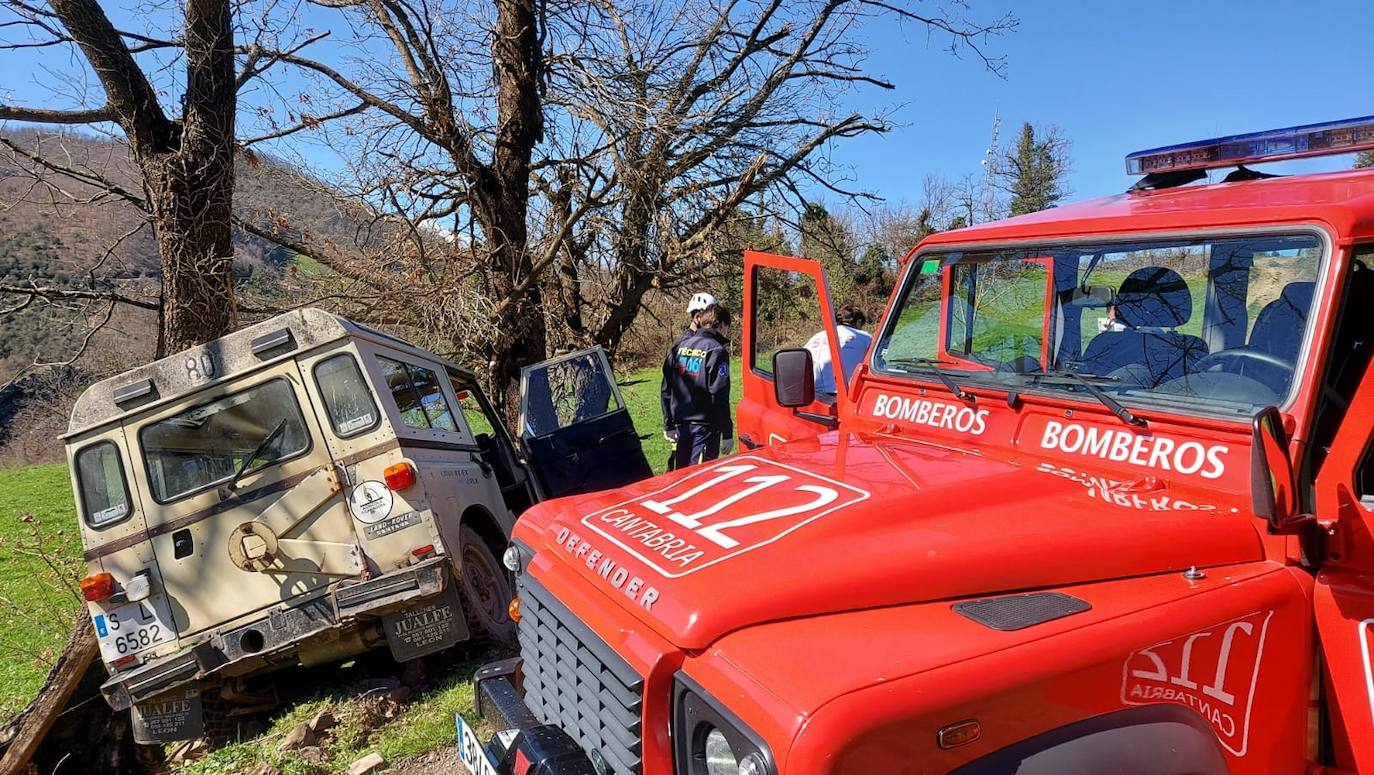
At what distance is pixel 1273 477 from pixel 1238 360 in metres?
0.47

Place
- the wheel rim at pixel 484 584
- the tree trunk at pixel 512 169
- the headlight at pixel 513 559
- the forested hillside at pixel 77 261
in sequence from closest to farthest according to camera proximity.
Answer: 1. the headlight at pixel 513 559
2. the wheel rim at pixel 484 584
3. the forested hillside at pixel 77 261
4. the tree trunk at pixel 512 169

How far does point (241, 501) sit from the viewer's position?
5.09m

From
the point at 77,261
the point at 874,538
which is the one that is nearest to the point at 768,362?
the point at 874,538

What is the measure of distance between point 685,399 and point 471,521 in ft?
6.29

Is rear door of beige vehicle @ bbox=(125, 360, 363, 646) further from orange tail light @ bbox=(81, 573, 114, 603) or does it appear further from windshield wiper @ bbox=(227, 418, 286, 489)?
orange tail light @ bbox=(81, 573, 114, 603)

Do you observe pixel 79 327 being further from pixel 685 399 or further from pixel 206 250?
pixel 685 399

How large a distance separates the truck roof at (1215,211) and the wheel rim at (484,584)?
3631 mm

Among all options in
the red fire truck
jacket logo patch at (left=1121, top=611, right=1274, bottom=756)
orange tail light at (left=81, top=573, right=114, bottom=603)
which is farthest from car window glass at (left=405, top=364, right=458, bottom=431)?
jacket logo patch at (left=1121, top=611, right=1274, bottom=756)

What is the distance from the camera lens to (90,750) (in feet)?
17.9

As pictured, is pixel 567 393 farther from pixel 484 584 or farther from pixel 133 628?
pixel 133 628

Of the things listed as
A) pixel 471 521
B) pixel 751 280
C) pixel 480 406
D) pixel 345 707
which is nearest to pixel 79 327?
pixel 480 406

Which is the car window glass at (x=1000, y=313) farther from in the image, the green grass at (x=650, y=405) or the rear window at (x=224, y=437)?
the green grass at (x=650, y=405)

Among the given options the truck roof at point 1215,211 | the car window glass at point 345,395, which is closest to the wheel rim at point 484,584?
the car window glass at point 345,395

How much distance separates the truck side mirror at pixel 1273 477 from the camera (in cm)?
195
